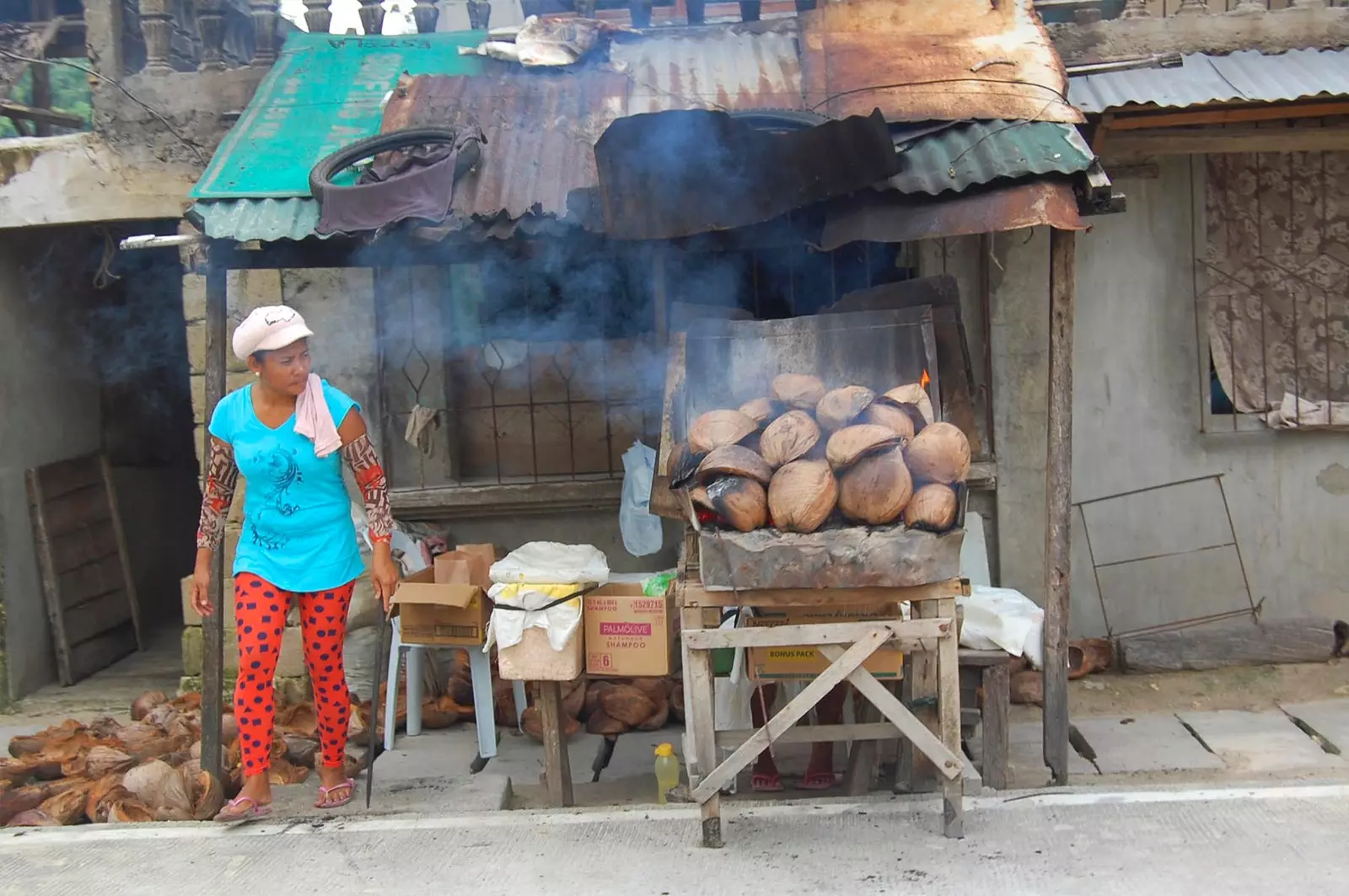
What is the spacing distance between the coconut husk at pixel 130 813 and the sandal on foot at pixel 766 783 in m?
2.50

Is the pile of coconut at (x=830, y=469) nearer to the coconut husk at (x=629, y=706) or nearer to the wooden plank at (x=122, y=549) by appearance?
the coconut husk at (x=629, y=706)

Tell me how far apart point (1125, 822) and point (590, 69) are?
4.20 meters

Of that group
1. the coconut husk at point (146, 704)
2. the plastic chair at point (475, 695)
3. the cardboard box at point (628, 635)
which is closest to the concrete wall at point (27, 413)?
the coconut husk at point (146, 704)

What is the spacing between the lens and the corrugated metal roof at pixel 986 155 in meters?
4.52

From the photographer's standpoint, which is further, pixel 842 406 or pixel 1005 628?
pixel 1005 628

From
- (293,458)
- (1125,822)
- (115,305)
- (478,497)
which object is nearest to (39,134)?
(115,305)

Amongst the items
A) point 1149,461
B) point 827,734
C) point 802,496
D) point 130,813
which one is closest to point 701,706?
point 827,734

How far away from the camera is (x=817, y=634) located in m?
3.97

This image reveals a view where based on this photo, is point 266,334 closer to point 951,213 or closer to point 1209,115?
point 951,213

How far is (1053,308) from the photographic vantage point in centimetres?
471

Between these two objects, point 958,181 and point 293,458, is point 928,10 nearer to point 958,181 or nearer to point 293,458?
point 958,181

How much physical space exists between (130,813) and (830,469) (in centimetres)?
324

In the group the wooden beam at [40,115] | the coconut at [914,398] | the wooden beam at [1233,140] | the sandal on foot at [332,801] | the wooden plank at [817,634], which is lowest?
the sandal on foot at [332,801]

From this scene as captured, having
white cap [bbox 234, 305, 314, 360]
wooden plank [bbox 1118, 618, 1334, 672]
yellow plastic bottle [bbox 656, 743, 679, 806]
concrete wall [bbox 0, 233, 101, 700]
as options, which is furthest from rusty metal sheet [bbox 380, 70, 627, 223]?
wooden plank [bbox 1118, 618, 1334, 672]
